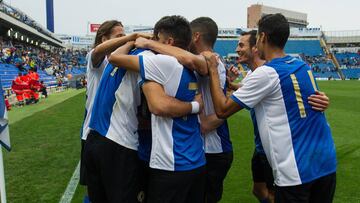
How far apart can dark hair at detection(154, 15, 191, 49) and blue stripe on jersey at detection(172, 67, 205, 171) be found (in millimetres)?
237

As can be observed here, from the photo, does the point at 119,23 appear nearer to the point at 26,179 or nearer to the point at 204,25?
the point at 204,25

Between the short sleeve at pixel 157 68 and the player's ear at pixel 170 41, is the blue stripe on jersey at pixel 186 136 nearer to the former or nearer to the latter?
the short sleeve at pixel 157 68

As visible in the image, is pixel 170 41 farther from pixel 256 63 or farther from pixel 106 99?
pixel 256 63

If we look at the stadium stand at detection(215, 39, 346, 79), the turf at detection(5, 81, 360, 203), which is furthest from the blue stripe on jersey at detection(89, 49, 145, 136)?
the stadium stand at detection(215, 39, 346, 79)

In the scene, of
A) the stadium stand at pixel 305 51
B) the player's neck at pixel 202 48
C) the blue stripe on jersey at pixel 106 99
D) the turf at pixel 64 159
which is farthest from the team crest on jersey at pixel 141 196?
the stadium stand at pixel 305 51

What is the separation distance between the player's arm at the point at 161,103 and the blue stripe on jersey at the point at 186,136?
7 centimetres

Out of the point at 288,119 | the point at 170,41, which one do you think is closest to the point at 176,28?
the point at 170,41

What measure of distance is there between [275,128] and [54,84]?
119 feet

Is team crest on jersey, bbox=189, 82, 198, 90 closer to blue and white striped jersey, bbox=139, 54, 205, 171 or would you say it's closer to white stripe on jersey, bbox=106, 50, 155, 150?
blue and white striped jersey, bbox=139, 54, 205, 171

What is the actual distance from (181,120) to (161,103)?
0.74 ft

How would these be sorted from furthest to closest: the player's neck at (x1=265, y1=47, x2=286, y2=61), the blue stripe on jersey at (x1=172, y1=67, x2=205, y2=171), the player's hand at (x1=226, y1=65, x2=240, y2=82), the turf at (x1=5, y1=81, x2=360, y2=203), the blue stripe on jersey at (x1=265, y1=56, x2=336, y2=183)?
the turf at (x1=5, y1=81, x2=360, y2=203)
the player's hand at (x1=226, y1=65, x2=240, y2=82)
the player's neck at (x1=265, y1=47, x2=286, y2=61)
the blue stripe on jersey at (x1=265, y1=56, x2=336, y2=183)
the blue stripe on jersey at (x1=172, y1=67, x2=205, y2=171)

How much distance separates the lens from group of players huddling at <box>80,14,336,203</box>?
2.55m

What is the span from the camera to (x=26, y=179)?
6.06m

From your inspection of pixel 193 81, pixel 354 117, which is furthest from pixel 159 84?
pixel 354 117
